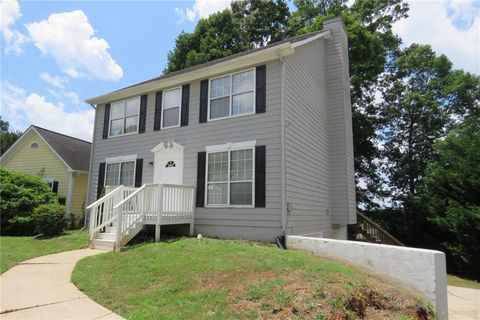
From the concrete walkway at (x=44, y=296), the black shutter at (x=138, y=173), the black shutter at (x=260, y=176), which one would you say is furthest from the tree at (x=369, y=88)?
the concrete walkway at (x=44, y=296)

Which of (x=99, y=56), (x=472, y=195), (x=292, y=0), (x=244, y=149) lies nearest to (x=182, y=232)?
(x=244, y=149)

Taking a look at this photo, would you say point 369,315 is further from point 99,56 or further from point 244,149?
point 99,56

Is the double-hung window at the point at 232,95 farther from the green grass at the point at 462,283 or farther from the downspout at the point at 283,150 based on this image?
the green grass at the point at 462,283

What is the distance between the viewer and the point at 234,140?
9836mm

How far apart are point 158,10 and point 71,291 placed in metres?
9.50

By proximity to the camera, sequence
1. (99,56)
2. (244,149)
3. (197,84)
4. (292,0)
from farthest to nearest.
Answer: (292,0), (99,56), (197,84), (244,149)

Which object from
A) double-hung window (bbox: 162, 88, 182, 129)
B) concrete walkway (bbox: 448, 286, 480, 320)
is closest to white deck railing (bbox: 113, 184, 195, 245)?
double-hung window (bbox: 162, 88, 182, 129)

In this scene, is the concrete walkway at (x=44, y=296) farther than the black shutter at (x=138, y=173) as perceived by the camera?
No

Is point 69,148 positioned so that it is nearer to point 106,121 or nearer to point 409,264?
point 106,121

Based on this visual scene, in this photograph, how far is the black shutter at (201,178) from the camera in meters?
10.1

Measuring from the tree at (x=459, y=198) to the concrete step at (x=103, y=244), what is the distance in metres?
12.1

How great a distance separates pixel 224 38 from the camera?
24.7m

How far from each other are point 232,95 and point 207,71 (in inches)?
48.8

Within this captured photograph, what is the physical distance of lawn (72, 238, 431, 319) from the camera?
4422 millimetres
